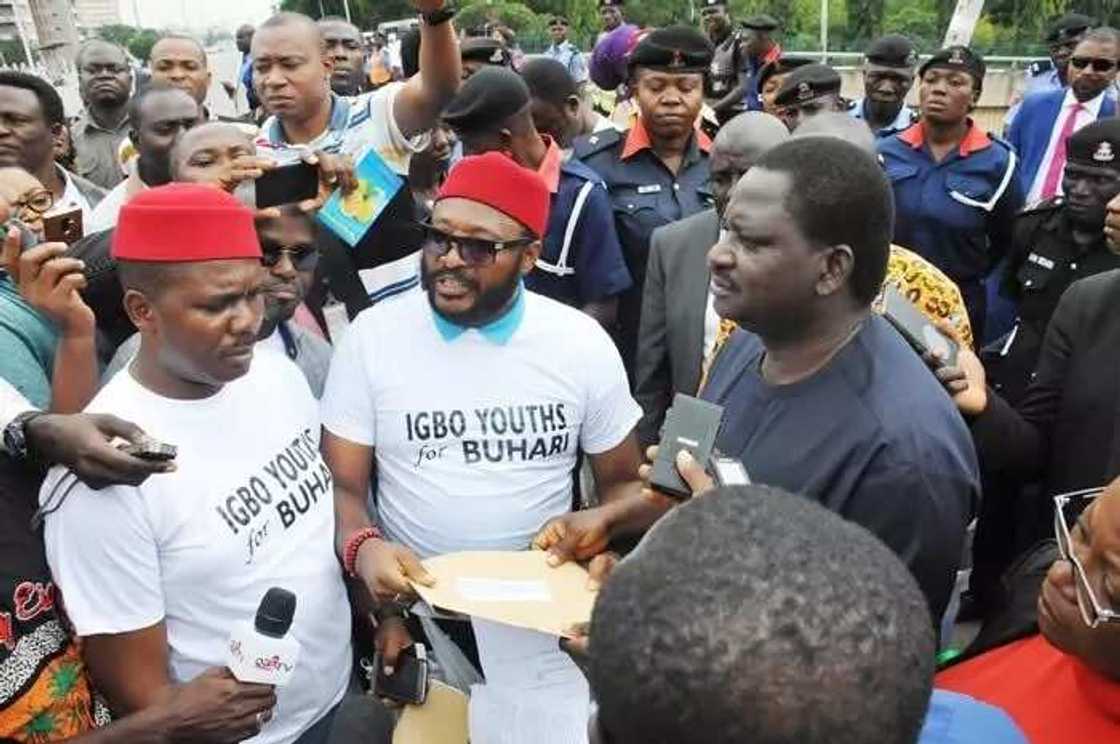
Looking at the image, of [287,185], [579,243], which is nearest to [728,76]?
[579,243]

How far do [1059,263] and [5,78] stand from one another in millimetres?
4486

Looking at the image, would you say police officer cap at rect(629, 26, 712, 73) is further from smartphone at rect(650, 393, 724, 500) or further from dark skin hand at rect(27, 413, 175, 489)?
dark skin hand at rect(27, 413, 175, 489)

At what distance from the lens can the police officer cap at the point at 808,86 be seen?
5.52 meters

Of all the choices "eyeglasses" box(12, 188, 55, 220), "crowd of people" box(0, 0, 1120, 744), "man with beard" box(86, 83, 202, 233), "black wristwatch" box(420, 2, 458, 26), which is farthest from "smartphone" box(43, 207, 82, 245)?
"man with beard" box(86, 83, 202, 233)

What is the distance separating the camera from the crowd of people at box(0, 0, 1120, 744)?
1.00m

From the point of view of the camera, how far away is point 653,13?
3731 centimetres

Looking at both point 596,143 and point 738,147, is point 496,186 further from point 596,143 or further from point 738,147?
point 596,143

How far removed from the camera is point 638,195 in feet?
15.0

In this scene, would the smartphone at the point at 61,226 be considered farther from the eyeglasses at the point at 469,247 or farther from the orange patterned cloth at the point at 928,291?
the orange patterned cloth at the point at 928,291

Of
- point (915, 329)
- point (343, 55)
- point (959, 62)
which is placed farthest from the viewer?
point (343, 55)

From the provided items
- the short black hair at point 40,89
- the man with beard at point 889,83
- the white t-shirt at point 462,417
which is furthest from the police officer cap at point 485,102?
the man with beard at point 889,83

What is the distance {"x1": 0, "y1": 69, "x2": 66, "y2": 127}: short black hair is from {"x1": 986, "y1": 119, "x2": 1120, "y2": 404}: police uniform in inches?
161

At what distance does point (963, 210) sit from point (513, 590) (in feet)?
11.6

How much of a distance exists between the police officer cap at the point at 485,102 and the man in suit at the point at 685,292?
90 centimetres
